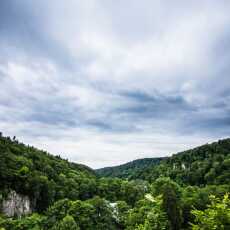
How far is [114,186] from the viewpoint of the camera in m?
126

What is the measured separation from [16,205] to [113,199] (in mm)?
42529

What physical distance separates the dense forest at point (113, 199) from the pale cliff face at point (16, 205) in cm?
123

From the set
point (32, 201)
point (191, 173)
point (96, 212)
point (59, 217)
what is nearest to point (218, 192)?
point (96, 212)

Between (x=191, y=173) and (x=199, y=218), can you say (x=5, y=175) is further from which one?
(x=191, y=173)

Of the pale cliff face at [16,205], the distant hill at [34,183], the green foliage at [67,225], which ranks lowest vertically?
the green foliage at [67,225]

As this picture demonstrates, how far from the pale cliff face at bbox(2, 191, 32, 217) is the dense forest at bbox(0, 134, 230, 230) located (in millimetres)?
1230

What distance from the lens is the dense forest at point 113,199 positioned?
4049 centimetres

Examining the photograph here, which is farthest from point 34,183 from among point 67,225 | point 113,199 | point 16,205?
point 67,225

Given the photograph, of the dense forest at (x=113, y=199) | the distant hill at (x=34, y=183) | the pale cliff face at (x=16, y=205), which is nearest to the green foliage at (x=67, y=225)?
the dense forest at (x=113, y=199)

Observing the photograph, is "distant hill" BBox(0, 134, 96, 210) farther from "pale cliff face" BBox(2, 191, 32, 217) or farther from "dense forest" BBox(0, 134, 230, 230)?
"pale cliff face" BBox(2, 191, 32, 217)

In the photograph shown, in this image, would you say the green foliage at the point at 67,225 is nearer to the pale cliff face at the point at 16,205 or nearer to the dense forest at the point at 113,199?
the dense forest at the point at 113,199

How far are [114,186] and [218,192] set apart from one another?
55148 mm

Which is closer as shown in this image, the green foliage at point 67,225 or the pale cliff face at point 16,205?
the green foliage at point 67,225

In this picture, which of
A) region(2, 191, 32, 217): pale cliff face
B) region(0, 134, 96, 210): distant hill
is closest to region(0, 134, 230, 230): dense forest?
region(0, 134, 96, 210): distant hill
